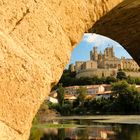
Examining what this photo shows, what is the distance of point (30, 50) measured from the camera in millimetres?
2074

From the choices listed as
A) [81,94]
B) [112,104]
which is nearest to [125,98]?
[112,104]

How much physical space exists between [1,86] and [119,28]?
2.26 metres

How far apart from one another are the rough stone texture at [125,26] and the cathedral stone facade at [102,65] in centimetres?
7663

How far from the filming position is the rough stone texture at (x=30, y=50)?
Result: 1916 mm

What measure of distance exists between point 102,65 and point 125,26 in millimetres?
86146

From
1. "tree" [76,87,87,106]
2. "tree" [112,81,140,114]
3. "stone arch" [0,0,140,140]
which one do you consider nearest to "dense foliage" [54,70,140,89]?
"tree" [76,87,87,106]

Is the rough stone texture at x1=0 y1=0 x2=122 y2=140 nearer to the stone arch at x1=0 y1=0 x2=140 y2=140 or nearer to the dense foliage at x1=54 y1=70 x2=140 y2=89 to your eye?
the stone arch at x1=0 y1=0 x2=140 y2=140

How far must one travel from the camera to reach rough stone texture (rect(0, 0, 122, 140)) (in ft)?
6.29

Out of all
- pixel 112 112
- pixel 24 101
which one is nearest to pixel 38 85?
pixel 24 101

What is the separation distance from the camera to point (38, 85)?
2.02 meters

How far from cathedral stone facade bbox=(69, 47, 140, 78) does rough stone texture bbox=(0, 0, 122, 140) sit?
7879 cm

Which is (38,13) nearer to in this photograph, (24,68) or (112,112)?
(24,68)

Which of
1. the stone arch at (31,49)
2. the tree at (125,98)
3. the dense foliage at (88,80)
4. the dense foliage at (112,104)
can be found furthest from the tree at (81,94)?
the stone arch at (31,49)

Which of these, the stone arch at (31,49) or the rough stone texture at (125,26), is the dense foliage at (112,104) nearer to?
the rough stone texture at (125,26)
